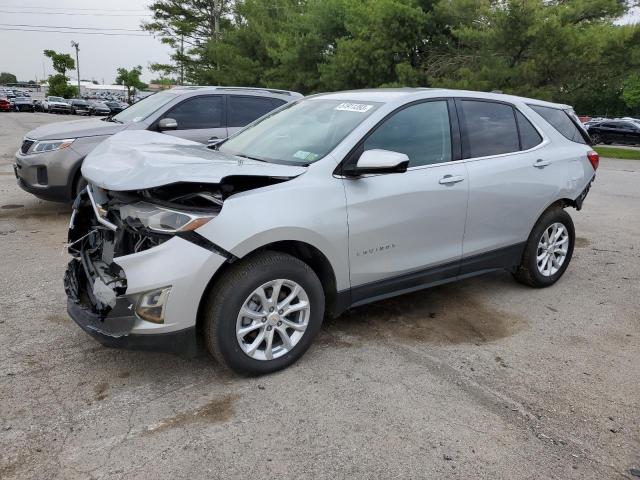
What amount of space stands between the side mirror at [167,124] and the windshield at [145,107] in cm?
48

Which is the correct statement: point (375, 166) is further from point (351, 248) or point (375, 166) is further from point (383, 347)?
Answer: point (383, 347)

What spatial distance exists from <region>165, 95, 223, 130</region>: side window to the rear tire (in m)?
4.70

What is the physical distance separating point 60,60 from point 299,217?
71935 mm

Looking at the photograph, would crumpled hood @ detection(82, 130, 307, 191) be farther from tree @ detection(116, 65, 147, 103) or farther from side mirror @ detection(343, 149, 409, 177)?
tree @ detection(116, 65, 147, 103)

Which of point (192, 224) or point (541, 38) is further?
point (541, 38)

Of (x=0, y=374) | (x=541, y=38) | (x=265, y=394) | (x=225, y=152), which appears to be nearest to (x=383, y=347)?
(x=265, y=394)

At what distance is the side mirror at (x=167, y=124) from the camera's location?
682cm

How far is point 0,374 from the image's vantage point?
3254 millimetres

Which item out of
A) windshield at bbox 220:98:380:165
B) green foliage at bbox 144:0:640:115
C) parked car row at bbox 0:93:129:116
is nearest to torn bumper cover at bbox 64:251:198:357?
windshield at bbox 220:98:380:165

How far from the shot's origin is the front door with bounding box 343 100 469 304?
354 centimetres

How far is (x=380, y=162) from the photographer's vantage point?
10.8 ft

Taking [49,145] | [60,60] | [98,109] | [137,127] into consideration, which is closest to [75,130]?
[49,145]

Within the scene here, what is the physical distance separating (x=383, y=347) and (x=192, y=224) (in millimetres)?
1649

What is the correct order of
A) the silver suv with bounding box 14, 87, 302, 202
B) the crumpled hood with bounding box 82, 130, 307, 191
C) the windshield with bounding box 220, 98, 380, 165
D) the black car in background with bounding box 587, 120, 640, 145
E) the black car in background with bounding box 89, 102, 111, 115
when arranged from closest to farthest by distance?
1. the crumpled hood with bounding box 82, 130, 307, 191
2. the windshield with bounding box 220, 98, 380, 165
3. the silver suv with bounding box 14, 87, 302, 202
4. the black car in background with bounding box 587, 120, 640, 145
5. the black car in background with bounding box 89, 102, 111, 115
